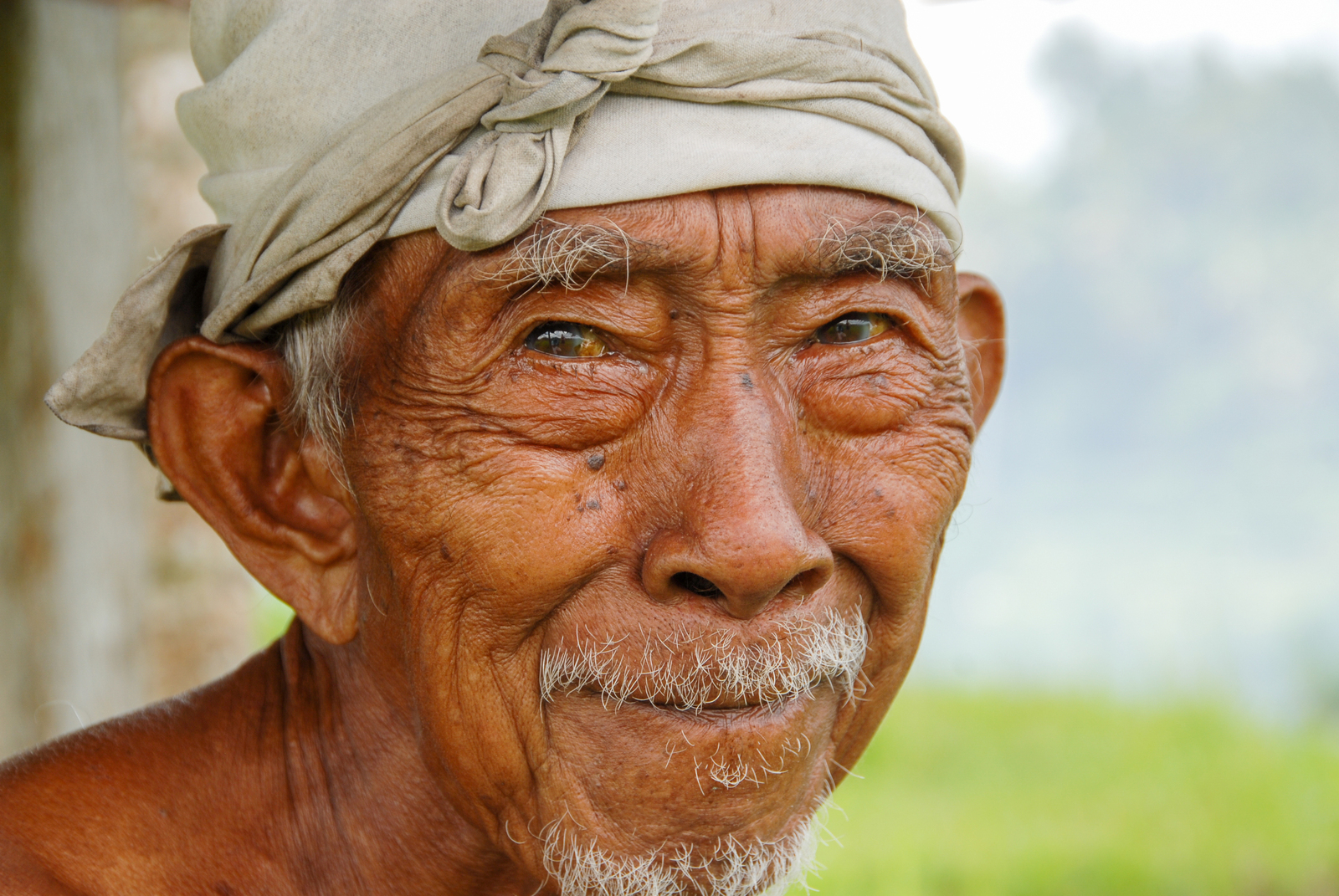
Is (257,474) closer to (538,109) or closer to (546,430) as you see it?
(546,430)

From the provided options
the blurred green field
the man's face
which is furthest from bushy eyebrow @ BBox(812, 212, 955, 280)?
the blurred green field

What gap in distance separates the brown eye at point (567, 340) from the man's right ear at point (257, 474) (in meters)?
0.47

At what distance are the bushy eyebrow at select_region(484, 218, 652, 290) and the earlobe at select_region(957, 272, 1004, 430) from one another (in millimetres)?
972

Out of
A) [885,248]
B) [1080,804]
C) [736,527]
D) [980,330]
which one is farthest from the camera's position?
[1080,804]

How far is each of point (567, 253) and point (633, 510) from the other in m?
0.40

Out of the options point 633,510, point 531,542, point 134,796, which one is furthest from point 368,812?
point 633,510

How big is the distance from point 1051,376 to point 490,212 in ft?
37.2

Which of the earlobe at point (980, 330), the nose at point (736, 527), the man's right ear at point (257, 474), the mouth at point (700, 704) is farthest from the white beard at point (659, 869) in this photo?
the earlobe at point (980, 330)

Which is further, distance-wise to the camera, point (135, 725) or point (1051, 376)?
point (1051, 376)

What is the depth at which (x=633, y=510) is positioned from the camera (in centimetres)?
192

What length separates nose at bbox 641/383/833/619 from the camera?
1.82 metres

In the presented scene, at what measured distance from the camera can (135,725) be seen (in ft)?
7.50

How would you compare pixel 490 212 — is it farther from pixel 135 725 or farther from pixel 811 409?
pixel 135 725

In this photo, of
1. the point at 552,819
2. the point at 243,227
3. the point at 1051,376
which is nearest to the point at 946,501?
the point at 552,819
